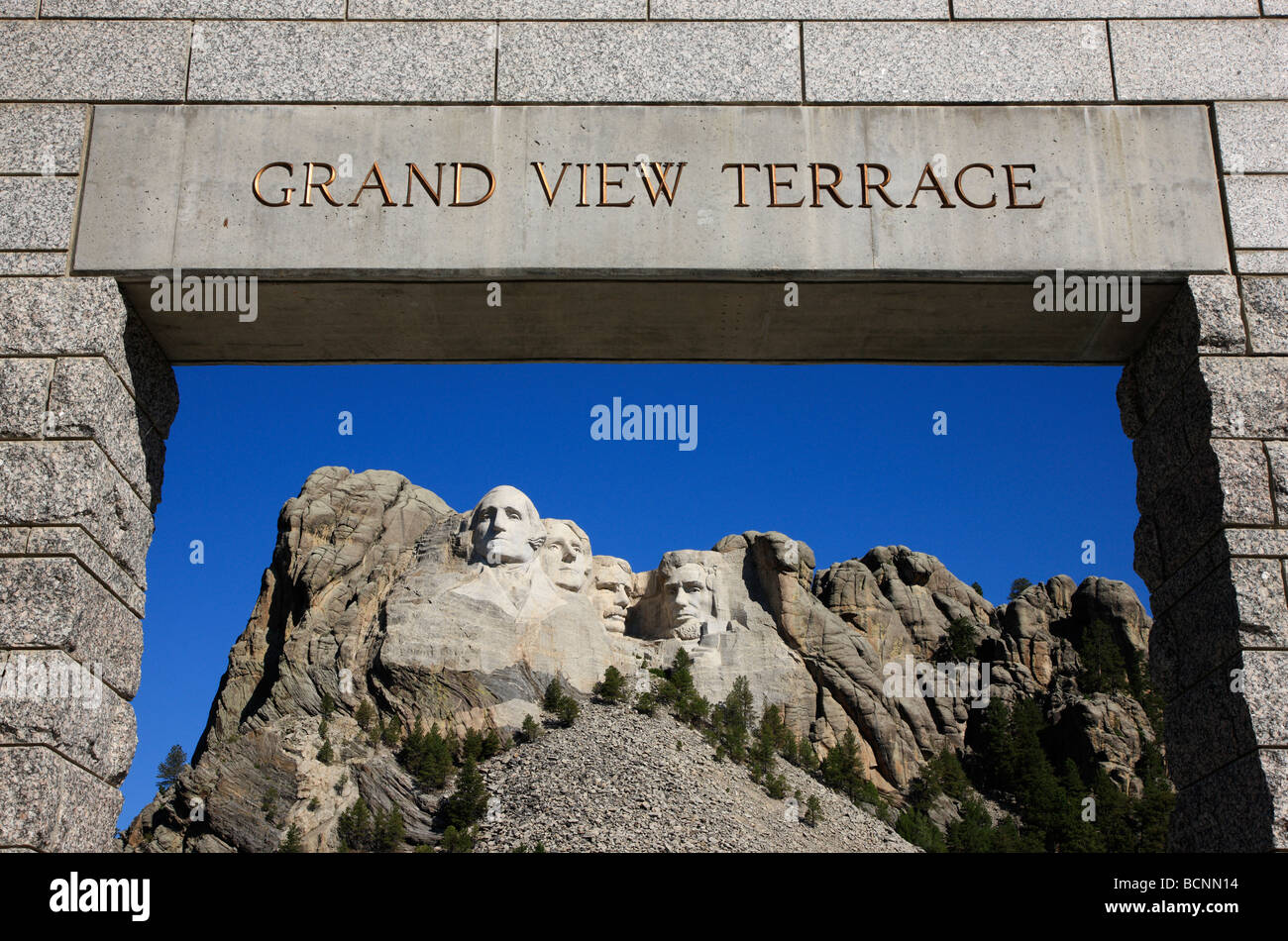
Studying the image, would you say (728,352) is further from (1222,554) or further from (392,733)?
(392,733)

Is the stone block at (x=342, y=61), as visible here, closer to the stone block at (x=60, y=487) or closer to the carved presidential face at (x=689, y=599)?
the stone block at (x=60, y=487)

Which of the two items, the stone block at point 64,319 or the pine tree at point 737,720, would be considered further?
the pine tree at point 737,720

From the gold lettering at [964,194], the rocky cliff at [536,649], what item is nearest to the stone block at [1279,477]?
the gold lettering at [964,194]

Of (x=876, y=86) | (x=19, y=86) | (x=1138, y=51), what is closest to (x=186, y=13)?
(x=19, y=86)

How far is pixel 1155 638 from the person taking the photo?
22.3ft

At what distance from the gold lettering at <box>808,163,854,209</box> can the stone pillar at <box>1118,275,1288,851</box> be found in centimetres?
185

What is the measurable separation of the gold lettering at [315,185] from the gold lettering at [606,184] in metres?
1.36

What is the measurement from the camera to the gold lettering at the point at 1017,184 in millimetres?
6617

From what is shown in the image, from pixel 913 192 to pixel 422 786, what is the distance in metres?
52.0

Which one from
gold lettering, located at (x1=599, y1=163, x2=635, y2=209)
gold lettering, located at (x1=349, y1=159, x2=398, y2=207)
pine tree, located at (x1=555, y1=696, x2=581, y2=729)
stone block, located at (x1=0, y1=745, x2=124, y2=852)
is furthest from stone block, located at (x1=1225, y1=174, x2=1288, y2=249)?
pine tree, located at (x1=555, y1=696, x2=581, y2=729)

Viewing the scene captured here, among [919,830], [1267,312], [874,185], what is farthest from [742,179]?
[919,830]

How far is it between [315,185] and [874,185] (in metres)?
2.95

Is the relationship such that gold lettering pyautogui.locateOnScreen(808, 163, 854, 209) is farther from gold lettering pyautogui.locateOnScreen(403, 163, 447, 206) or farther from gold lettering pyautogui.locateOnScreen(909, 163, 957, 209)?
gold lettering pyautogui.locateOnScreen(403, 163, 447, 206)

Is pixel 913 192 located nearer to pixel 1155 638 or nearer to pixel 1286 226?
pixel 1286 226
